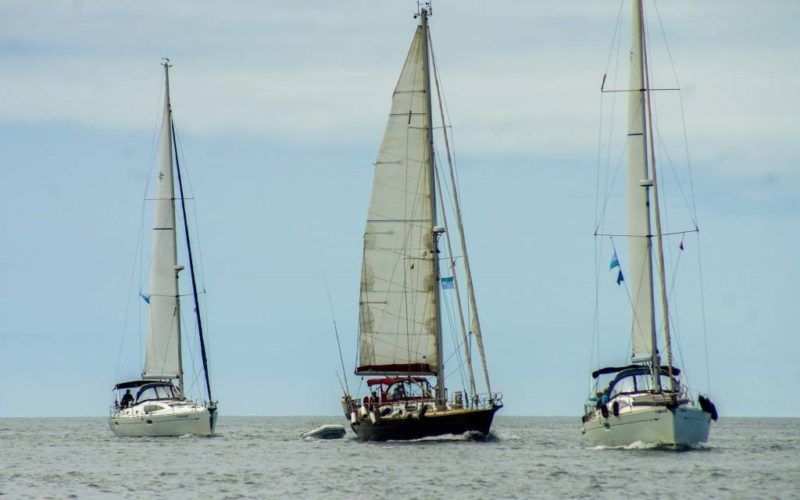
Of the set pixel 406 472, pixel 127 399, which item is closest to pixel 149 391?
pixel 127 399

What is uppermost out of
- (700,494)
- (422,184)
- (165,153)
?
(165,153)

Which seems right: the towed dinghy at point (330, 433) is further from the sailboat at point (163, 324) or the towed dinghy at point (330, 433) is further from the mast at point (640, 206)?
the mast at point (640, 206)

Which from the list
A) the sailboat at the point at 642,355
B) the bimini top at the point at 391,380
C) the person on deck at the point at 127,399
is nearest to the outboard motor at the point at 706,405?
the sailboat at the point at 642,355

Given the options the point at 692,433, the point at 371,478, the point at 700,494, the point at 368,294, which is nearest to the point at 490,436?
the point at 368,294

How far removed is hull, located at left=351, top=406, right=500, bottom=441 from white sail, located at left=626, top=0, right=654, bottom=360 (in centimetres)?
848

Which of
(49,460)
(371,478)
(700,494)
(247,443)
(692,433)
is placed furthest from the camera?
(247,443)

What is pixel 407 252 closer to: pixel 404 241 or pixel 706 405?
pixel 404 241

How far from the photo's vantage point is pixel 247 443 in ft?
313

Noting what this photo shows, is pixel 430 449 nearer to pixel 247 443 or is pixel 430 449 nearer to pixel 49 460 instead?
pixel 49 460

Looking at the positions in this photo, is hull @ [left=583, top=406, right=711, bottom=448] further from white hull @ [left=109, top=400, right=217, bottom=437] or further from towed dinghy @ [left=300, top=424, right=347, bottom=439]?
towed dinghy @ [left=300, top=424, right=347, bottom=439]

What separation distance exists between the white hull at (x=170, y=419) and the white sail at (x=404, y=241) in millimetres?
16190

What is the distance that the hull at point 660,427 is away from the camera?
64.0m

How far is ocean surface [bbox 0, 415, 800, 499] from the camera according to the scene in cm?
5341

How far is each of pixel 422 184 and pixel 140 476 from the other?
22969 mm
